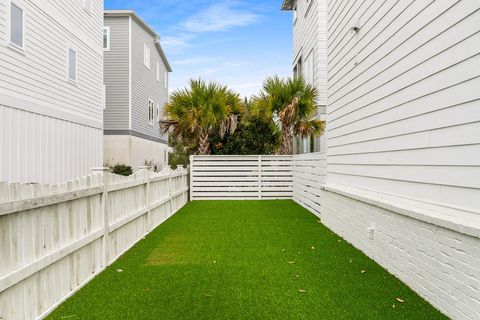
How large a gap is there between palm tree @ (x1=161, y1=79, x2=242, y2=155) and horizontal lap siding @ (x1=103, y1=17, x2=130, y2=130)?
6.56m

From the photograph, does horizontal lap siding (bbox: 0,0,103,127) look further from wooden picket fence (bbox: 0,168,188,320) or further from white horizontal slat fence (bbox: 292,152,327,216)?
white horizontal slat fence (bbox: 292,152,327,216)

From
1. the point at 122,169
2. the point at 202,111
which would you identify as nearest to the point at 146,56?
the point at 122,169

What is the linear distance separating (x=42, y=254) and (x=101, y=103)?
14127mm

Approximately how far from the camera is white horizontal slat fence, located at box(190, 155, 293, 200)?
1516cm

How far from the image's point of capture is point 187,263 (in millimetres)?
5809

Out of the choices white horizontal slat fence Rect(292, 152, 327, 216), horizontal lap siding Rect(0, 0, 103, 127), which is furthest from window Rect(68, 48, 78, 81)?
white horizontal slat fence Rect(292, 152, 327, 216)

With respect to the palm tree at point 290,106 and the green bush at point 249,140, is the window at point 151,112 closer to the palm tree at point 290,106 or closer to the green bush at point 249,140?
the green bush at point 249,140

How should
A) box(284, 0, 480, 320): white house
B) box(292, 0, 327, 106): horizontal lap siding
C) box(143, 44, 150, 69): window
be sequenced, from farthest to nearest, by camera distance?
1. box(143, 44, 150, 69): window
2. box(292, 0, 327, 106): horizontal lap siding
3. box(284, 0, 480, 320): white house

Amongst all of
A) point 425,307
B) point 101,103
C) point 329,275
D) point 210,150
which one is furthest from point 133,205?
point 101,103

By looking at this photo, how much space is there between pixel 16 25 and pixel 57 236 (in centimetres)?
811

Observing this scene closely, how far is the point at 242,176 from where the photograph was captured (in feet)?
50.0

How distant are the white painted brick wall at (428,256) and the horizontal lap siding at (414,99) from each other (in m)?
0.32

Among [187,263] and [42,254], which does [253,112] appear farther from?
[42,254]

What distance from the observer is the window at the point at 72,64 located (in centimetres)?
1391
